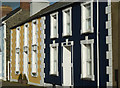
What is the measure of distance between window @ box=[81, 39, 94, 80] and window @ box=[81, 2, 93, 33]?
717mm

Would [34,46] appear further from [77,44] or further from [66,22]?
[77,44]

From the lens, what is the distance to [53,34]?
72.8 ft

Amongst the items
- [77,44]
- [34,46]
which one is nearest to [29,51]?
[34,46]

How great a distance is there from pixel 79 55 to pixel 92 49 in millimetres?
1607

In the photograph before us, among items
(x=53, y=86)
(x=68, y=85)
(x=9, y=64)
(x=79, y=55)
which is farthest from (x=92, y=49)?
(x=9, y=64)

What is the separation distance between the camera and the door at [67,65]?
19.8 metres

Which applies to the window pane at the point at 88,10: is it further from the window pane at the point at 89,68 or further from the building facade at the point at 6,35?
the building facade at the point at 6,35

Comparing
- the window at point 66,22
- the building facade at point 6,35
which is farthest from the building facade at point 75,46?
the building facade at point 6,35

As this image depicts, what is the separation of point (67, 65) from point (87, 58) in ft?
9.91

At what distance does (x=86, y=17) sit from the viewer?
17.6 m

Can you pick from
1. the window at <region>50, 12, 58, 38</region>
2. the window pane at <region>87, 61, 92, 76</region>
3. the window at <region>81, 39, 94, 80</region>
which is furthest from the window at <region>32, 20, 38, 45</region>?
the window pane at <region>87, 61, 92, 76</region>

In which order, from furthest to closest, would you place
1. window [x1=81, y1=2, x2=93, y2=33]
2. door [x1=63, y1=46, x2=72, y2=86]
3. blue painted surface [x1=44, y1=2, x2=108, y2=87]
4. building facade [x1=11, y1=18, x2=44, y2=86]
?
building facade [x1=11, y1=18, x2=44, y2=86] < door [x1=63, y1=46, x2=72, y2=86] < window [x1=81, y1=2, x2=93, y2=33] < blue painted surface [x1=44, y1=2, x2=108, y2=87]

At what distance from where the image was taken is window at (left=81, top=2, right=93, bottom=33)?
17.2m

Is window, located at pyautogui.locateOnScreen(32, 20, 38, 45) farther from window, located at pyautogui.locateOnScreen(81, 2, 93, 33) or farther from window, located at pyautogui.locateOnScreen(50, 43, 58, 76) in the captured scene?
window, located at pyautogui.locateOnScreen(81, 2, 93, 33)
